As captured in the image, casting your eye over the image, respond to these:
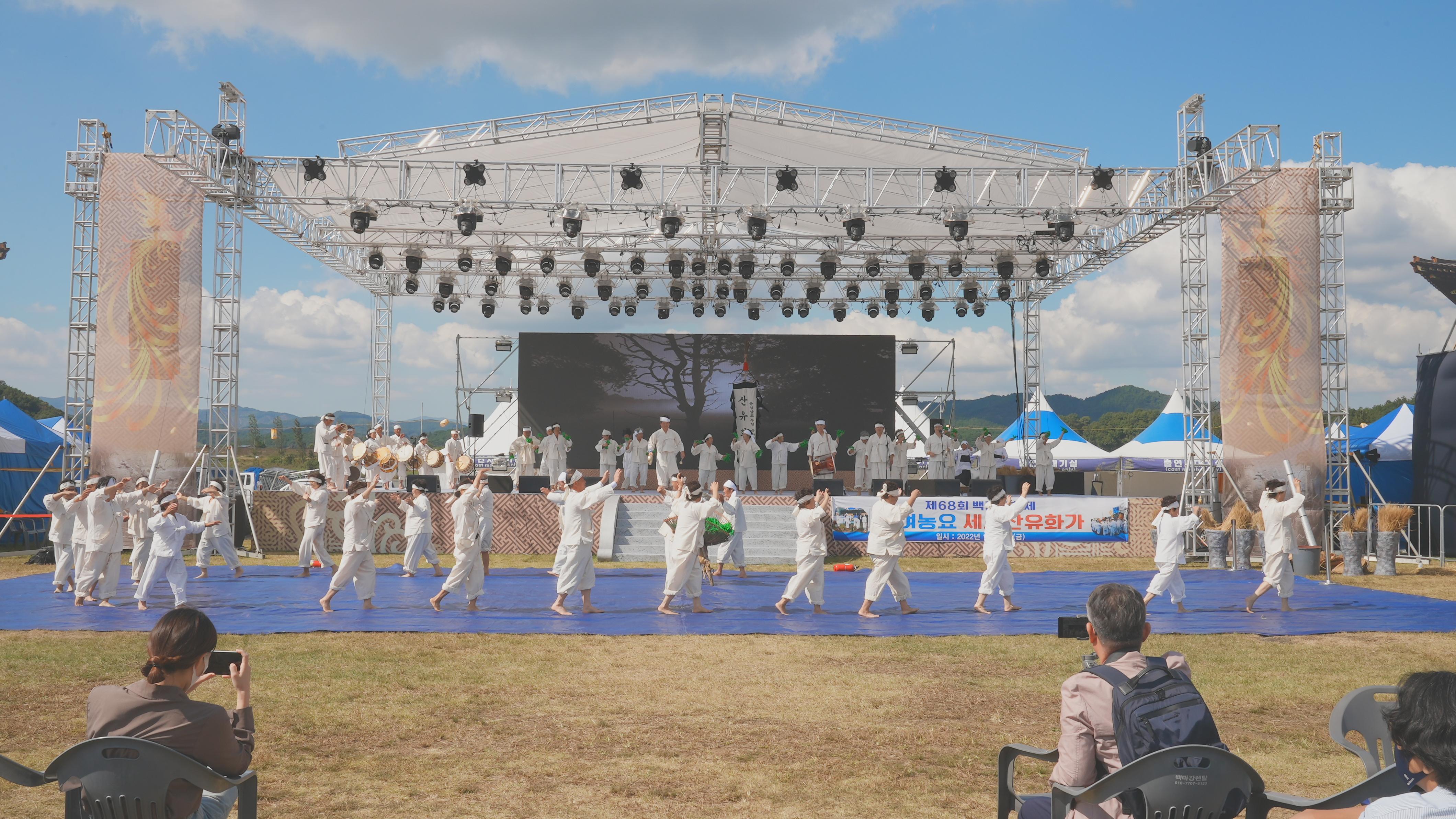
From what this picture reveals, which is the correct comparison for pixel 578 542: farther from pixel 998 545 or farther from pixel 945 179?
pixel 945 179

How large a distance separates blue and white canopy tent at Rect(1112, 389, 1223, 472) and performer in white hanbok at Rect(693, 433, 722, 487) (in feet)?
39.1

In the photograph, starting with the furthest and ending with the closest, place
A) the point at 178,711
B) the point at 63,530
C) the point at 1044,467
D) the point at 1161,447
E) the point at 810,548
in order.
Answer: the point at 1161,447 → the point at 1044,467 → the point at 63,530 → the point at 810,548 → the point at 178,711

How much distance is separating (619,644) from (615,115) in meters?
10.6

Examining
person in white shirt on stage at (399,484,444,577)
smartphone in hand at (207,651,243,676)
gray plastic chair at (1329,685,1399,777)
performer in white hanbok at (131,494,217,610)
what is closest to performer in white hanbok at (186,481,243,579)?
performer in white hanbok at (131,494,217,610)

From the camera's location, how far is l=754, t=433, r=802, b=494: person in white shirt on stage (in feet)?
72.0

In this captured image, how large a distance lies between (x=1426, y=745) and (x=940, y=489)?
1717 centimetres

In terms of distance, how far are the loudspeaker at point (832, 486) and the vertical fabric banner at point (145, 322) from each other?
33.8 ft

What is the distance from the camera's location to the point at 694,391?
23.8m

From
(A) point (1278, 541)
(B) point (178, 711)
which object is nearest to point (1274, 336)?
(A) point (1278, 541)

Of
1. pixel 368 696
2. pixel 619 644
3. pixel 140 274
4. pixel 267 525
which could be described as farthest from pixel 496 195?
pixel 368 696

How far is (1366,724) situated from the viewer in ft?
10.4

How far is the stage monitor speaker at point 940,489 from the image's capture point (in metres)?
18.8

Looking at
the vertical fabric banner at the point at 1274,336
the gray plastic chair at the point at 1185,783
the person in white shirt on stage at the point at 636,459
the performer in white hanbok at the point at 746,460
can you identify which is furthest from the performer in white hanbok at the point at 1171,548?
the person in white shirt on stage at the point at 636,459

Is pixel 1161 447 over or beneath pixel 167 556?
over
